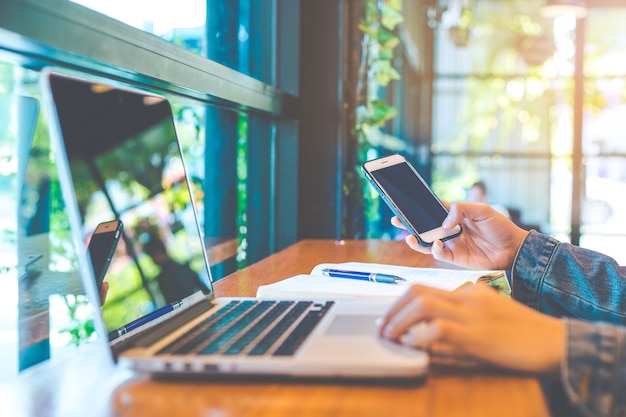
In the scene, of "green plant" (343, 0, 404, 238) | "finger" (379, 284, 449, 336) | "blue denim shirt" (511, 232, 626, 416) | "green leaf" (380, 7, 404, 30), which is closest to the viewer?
"finger" (379, 284, 449, 336)

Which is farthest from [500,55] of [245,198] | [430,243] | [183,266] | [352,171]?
[183,266]

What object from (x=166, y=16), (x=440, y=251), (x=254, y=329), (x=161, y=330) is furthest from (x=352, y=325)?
(x=166, y=16)

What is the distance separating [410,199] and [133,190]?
2.14 ft

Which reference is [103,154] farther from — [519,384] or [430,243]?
[430,243]

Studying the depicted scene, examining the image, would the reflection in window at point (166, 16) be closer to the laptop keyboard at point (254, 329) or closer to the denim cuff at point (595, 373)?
the laptop keyboard at point (254, 329)

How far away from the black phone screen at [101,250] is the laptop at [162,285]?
0.03ft

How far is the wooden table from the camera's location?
0.59 meters

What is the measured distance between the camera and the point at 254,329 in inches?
31.0

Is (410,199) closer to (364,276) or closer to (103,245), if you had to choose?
(364,276)

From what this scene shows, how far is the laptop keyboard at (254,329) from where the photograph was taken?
70 centimetres

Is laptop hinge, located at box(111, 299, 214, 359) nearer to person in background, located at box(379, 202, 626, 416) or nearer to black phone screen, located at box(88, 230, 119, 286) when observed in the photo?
black phone screen, located at box(88, 230, 119, 286)

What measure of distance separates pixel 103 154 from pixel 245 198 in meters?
1.42

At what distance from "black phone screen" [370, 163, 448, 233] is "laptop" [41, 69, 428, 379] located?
1.36ft

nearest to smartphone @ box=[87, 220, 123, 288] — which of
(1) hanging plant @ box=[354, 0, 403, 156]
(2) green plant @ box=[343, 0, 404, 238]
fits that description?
(2) green plant @ box=[343, 0, 404, 238]
